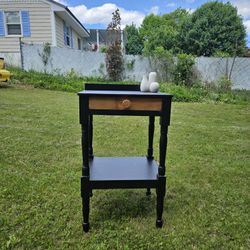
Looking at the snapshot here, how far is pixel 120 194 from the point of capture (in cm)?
246

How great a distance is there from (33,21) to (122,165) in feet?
38.2

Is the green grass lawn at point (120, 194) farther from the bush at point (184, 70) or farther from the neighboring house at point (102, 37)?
the neighboring house at point (102, 37)

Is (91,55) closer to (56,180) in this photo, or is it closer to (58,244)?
(56,180)

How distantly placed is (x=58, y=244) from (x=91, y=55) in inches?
392

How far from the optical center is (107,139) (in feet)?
13.3

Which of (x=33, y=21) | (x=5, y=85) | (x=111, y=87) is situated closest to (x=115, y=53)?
(x=5, y=85)

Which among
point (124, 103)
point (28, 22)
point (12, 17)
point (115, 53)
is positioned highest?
point (12, 17)

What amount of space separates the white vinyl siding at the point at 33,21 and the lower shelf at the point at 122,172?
437 inches

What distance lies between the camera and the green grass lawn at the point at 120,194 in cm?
183

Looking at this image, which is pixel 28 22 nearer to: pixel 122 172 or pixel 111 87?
pixel 111 87

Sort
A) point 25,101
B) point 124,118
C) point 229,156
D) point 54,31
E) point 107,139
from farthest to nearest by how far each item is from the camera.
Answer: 1. point 54,31
2. point 25,101
3. point 124,118
4. point 107,139
5. point 229,156

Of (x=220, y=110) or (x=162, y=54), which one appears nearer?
(x=220, y=110)

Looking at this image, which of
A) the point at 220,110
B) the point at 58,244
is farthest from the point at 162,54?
the point at 58,244

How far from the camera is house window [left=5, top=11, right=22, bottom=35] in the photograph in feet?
39.7
